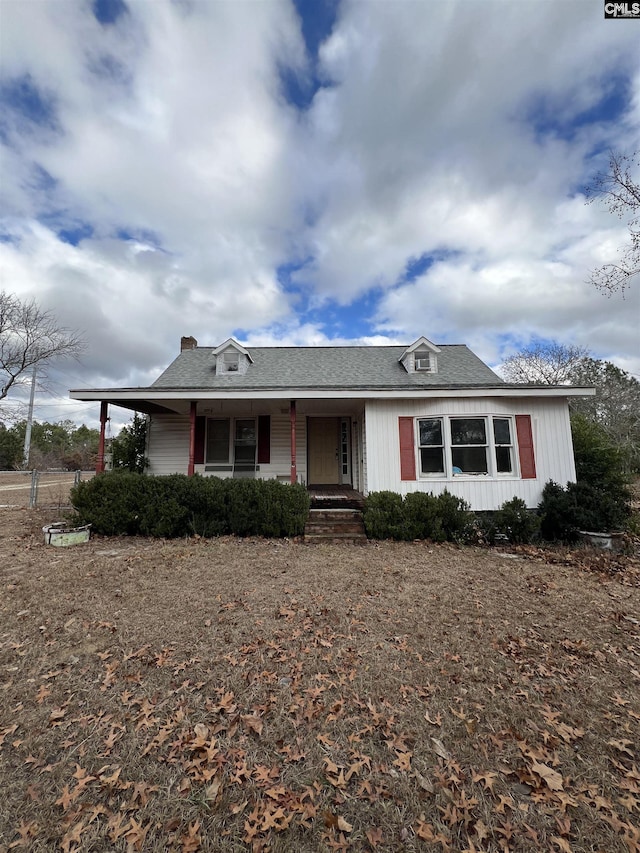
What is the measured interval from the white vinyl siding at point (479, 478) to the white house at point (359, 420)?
0.03 metres

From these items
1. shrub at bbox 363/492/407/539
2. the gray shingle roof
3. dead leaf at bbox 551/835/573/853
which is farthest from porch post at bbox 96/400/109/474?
dead leaf at bbox 551/835/573/853

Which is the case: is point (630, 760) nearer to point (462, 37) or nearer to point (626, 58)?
point (462, 37)

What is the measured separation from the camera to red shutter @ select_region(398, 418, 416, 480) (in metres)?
9.62

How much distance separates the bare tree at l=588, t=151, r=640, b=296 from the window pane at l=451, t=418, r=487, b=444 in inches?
203

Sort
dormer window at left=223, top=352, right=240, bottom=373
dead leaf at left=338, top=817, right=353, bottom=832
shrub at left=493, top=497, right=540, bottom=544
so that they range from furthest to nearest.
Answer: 1. dormer window at left=223, top=352, right=240, bottom=373
2. shrub at left=493, top=497, right=540, bottom=544
3. dead leaf at left=338, top=817, right=353, bottom=832

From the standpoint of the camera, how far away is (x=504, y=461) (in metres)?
9.71

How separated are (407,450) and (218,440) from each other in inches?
264

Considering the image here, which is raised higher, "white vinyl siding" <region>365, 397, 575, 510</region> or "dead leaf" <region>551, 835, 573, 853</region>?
"white vinyl siding" <region>365, 397, 575, 510</region>

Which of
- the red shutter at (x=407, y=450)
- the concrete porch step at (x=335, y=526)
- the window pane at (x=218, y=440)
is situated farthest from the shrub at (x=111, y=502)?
the red shutter at (x=407, y=450)

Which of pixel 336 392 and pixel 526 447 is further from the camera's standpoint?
pixel 336 392

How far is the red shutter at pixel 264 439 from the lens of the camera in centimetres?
1245

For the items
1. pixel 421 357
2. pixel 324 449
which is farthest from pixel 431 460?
pixel 421 357

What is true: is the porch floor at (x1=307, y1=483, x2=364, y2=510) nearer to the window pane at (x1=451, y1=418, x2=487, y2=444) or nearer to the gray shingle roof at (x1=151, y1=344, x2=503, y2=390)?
the window pane at (x1=451, y1=418, x2=487, y2=444)

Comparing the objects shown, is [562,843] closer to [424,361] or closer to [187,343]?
[424,361]
